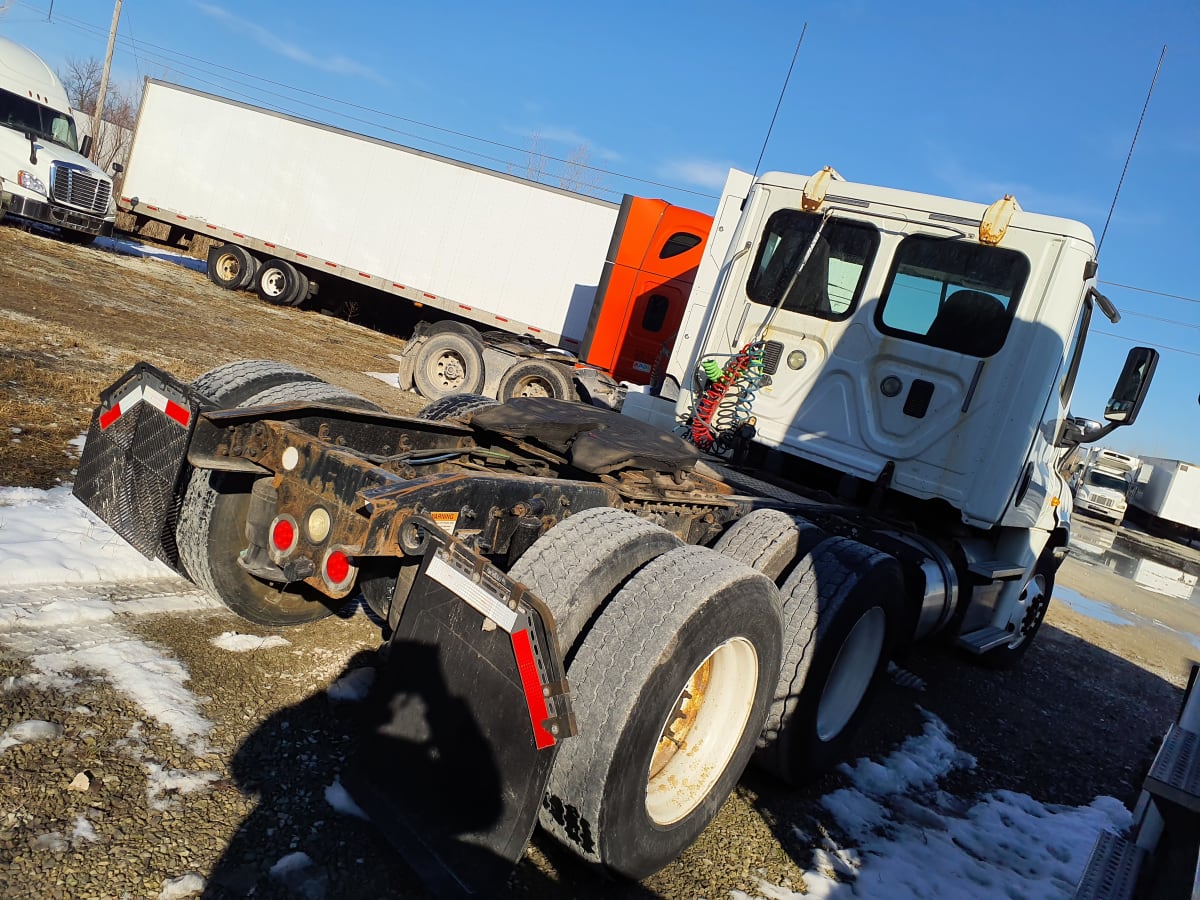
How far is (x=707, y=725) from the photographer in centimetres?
304

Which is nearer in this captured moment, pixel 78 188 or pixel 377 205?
pixel 78 188

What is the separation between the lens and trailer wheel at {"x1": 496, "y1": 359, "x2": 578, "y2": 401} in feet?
36.9

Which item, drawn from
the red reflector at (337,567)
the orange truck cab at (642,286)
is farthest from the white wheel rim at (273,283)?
the red reflector at (337,567)

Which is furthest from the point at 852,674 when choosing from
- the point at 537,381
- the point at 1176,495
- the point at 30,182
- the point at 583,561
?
the point at 1176,495

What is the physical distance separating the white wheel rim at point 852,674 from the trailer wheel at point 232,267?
1694 centimetres

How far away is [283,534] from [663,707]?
1479mm

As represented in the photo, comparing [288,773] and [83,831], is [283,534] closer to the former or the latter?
[288,773]

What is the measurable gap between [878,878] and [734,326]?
11.5 ft

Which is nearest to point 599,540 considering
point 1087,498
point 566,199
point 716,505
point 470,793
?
point 470,793

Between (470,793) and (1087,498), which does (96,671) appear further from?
(1087,498)

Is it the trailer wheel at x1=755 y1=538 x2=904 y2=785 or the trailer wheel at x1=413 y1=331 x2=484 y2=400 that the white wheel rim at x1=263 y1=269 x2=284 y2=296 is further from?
the trailer wheel at x1=755 y1=538 x2=904 y2=785

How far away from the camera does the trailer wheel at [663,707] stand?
2.38m

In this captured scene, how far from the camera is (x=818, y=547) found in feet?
12.5

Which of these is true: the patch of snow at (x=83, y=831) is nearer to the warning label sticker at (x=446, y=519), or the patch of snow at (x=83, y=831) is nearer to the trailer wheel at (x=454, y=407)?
the warning label sticker at (x=446, y=519)
